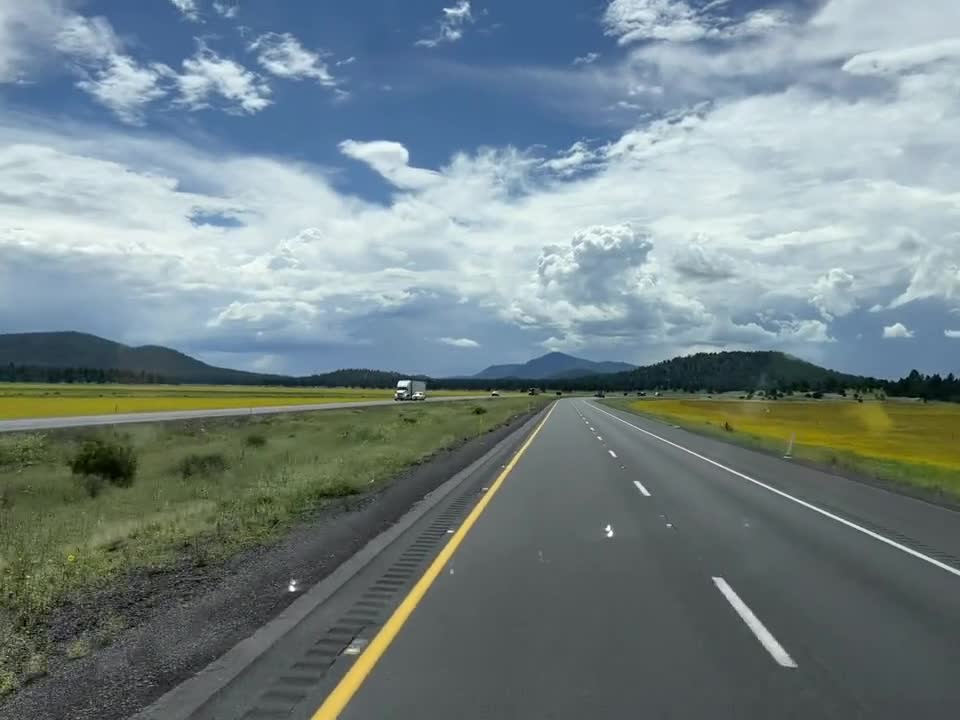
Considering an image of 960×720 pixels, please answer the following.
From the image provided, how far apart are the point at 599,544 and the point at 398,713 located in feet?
20.8

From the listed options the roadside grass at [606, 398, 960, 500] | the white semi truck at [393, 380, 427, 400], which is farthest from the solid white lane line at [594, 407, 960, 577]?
the white semi truck at [393, 380, 427, 400]

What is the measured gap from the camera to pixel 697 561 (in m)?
9.84

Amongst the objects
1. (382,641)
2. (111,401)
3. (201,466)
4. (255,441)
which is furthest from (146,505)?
(111,401)

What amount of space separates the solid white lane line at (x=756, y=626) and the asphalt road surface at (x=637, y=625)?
2cm

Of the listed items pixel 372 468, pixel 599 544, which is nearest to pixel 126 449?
pixel 372 468

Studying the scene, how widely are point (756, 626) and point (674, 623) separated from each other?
69cm

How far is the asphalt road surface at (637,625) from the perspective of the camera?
17.2ft

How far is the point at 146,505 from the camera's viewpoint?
1741 cm

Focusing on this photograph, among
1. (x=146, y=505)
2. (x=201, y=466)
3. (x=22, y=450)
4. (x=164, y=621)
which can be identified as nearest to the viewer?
(x=164, y=621)

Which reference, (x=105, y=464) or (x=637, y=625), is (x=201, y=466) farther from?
(x=637, y=625)

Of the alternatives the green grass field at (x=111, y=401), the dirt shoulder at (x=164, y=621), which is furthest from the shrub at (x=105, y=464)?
the green grass field at (x=111, y=401)

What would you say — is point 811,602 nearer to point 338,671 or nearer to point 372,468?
point 338,671

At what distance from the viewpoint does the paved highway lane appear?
5.27 meters

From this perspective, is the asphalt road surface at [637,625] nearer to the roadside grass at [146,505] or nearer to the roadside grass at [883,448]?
the roadside grass at [146,505]
